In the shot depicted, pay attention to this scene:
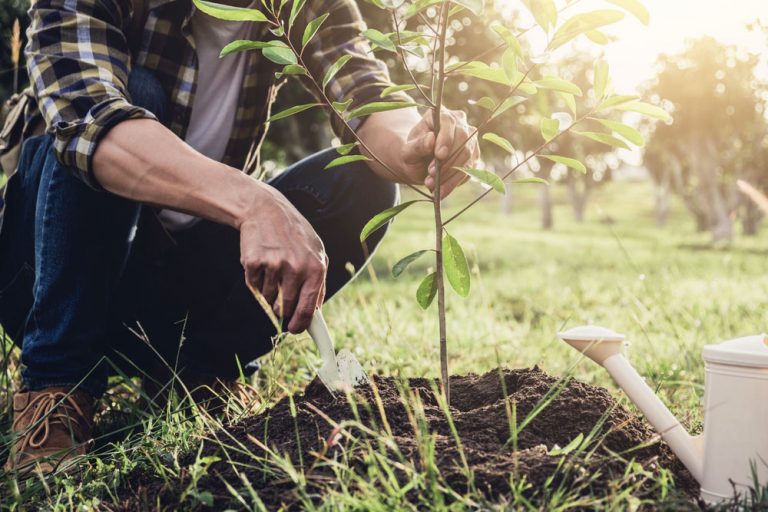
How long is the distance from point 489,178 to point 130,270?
1.24 metres

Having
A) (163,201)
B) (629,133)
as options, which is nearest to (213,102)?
(163,201)

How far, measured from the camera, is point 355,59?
2049 millimetres

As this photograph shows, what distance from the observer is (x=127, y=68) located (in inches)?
66.3

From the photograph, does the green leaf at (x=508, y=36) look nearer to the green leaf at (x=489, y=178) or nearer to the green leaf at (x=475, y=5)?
the green leaf at (x=475, y=5)

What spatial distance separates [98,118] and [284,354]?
129 cm

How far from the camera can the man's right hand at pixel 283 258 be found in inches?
50.8

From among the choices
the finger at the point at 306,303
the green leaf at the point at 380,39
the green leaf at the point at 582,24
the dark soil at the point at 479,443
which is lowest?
the dark soil at the point at 479,443

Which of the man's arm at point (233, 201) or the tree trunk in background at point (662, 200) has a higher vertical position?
the man's arm at point (233, 201)

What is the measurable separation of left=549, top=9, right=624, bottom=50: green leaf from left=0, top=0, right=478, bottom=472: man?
0.36 meters

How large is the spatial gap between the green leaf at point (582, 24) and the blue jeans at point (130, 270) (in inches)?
35.9

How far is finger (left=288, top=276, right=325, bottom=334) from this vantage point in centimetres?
132

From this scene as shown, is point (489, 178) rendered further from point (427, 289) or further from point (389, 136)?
point (389, 136)

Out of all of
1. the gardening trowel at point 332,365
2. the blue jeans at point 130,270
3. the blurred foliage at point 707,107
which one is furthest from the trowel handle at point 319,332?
the blurred foliage at point 707,107

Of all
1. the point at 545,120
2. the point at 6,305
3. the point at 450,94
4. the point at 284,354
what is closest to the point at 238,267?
the point at 284,354
